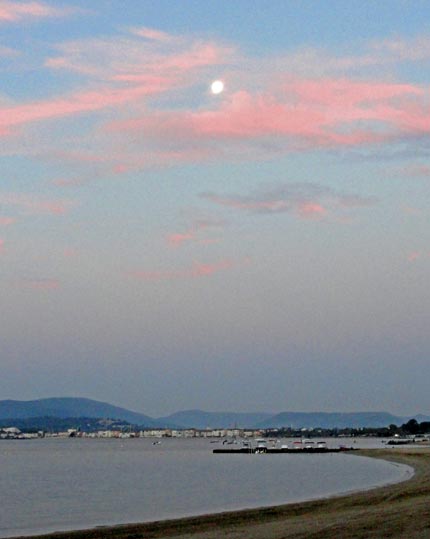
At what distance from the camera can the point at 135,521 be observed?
1829 inches

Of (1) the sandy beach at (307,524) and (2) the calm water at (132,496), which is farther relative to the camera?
(2) the calm water at (132,496)

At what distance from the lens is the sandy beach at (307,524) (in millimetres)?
29688

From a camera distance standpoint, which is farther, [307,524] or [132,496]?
[132,496]

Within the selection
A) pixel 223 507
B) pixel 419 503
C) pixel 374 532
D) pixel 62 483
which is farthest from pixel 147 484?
pixel 374 532

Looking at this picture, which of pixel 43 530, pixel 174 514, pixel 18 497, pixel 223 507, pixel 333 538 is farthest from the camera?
pixel 18 497

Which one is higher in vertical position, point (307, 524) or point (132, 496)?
point (132, 496)

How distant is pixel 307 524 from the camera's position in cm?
3522

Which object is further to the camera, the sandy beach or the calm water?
the calm water

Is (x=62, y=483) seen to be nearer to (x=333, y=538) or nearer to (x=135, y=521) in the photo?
(x=135, y=521)

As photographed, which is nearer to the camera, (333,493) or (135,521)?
(135,521)

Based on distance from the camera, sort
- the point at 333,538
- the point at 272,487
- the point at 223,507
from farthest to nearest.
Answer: the point at 272,487
the point at 223,507
the point at 333,538

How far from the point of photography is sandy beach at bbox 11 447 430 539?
29.7 metres

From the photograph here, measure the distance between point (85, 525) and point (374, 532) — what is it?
20285 mm

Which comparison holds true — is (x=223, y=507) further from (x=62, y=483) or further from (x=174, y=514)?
(x=62, y=483)
